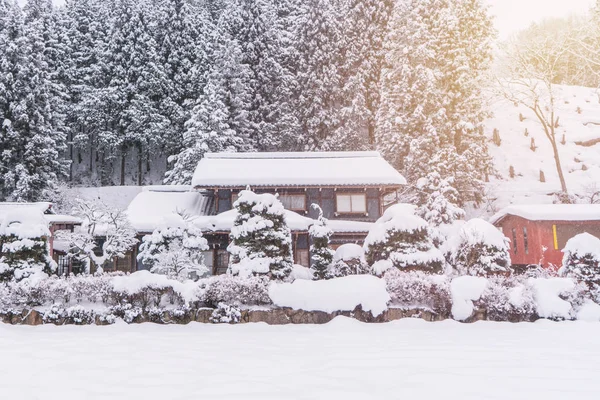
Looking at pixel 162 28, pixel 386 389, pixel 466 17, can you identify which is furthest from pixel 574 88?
pixel 386 389

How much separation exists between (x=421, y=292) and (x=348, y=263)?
6.51 metres

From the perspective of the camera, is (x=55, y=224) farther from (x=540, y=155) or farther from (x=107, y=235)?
(x=540, y=155)

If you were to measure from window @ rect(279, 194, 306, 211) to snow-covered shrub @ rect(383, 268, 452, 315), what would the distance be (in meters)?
11.6

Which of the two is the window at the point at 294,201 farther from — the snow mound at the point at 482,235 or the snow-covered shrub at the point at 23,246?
the snow-covered shrub at the point at 23,246

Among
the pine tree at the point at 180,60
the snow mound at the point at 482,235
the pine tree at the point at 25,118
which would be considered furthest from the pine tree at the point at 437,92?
the pine tree at the point at 25,118

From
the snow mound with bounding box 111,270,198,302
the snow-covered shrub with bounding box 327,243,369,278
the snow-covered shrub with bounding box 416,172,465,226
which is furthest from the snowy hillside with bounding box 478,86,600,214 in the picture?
the snow mound with bounding box 111,270,198,302

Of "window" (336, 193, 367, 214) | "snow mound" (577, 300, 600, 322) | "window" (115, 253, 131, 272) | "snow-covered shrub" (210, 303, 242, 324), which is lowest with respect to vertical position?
"snow mound" (577, 300, 600, 322)

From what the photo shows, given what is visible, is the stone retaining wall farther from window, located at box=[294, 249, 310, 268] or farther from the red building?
the red building

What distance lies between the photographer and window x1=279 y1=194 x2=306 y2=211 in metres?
24.5

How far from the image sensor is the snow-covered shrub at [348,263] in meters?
18.2

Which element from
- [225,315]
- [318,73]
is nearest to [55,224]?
[225,315]

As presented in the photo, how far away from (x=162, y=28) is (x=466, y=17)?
27524mm

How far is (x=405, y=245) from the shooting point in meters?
15.6

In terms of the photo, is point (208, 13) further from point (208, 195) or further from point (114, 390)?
point (114, 390)
